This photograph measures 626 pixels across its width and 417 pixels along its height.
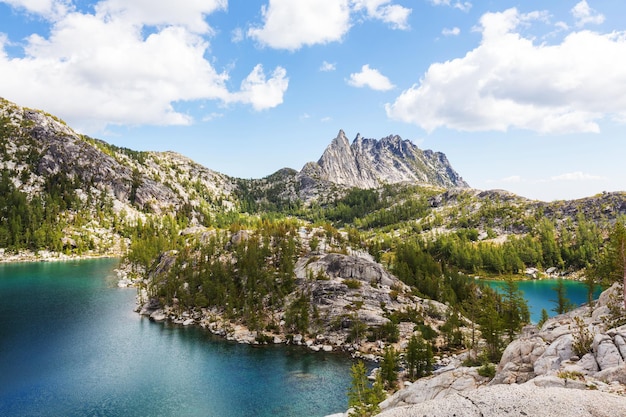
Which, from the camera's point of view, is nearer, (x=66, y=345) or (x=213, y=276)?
(x=66, y=345)

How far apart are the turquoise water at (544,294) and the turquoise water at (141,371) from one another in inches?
3141

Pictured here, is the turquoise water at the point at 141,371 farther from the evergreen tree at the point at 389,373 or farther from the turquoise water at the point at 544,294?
the turquoise water at the point at 544,294

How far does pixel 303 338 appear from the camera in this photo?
9888cm

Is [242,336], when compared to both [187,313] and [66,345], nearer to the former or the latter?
[187,313]

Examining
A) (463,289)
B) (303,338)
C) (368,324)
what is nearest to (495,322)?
(368,324)

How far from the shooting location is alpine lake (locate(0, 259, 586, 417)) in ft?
205

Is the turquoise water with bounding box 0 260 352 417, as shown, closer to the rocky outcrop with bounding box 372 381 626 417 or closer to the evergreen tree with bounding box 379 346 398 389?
the evergreen tree with bounding box 379 346 398 389

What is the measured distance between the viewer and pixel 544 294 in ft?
523

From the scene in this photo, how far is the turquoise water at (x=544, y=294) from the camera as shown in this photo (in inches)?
5172

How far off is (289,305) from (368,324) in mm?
25510

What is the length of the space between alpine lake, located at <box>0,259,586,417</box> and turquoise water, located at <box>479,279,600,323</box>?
1179 centimetres

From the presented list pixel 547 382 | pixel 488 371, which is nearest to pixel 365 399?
pixel 488 371

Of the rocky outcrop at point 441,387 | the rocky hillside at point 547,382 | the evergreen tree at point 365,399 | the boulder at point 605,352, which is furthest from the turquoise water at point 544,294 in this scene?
the boulder at point 605,352

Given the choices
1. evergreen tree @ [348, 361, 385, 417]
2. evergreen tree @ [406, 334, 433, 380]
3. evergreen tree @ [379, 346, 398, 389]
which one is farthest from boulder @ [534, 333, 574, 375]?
evergreen tree @ [406, 334, 433, 380]
